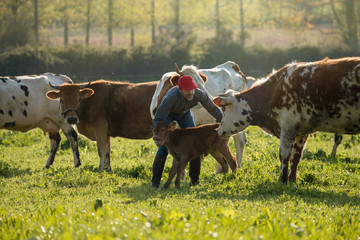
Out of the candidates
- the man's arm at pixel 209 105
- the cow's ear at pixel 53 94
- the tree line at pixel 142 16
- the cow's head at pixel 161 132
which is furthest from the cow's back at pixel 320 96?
the tree line at pixel 142 16

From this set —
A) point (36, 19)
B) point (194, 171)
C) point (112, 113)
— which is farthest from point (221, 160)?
point (36, 19)

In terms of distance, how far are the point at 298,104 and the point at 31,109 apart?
709 cm

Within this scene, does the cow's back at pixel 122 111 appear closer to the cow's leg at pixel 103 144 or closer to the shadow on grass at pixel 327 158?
the cow's leg at pixel 103 144

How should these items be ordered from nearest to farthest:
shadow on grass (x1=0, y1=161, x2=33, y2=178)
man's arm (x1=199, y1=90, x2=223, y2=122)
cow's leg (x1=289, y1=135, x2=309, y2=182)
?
man's arm (x1=199, y1=90, x2=223, y2=122) → cow's leg (x1=289, y1=135, x2=309, y2=182) → shadow on grass (x1=0, y1=161, x2=33, y2=178)

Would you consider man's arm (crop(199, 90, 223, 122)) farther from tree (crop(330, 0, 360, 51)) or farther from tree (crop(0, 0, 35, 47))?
A: tree (crop(330, 0, 360, 51))

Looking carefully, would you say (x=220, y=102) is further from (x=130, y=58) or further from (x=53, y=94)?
(x=130, y=58)

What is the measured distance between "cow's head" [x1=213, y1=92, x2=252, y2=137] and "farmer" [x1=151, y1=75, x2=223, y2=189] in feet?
0.68

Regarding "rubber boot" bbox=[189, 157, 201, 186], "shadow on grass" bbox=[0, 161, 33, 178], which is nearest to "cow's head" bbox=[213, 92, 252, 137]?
"rubber boot" bbox=[189, 157, 201, 186]

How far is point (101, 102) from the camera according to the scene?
12266 mm

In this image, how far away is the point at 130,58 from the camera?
4109 centimetres

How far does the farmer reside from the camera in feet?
28.8

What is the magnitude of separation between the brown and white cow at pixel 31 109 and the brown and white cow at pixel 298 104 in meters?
5.23

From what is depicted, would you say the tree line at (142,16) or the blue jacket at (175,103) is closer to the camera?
the blue jacket at (175,103)

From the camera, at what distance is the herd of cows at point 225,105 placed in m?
8.30
